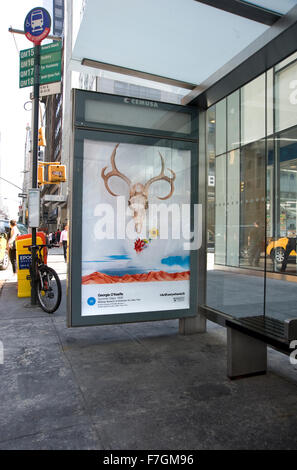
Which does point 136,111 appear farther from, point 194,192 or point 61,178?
point 61,178

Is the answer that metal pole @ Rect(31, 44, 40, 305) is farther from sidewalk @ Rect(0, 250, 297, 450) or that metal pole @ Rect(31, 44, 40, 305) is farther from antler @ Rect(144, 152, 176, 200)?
antler @ Rect(144, 152, 176, 200)

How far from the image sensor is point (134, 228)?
4.57 m

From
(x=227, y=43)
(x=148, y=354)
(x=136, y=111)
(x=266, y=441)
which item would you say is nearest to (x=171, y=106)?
(x=136, y=111)

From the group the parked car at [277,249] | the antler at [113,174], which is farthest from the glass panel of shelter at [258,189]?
the antler at [113,174]

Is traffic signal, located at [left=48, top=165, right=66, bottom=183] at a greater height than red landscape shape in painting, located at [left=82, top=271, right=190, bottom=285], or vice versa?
traffic signal, located at [left=48, top=165, right=66, bottom=183]

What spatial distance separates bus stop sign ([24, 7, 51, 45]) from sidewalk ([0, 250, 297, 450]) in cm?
555

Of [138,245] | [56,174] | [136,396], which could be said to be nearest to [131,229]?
[138,245]

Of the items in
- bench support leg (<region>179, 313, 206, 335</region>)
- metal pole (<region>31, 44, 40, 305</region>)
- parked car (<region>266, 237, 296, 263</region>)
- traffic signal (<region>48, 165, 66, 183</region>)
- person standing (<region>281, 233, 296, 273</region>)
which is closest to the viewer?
bench support leg (<region>179, 313, 206, 335</region>)

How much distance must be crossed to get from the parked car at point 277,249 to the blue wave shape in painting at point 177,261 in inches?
45.7

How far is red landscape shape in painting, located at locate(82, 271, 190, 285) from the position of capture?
4324 mm

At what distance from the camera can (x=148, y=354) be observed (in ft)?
13.3

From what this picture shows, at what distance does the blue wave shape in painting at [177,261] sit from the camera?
472 cm

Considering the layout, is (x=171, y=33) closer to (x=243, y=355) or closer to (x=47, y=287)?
(x=243, y=355)

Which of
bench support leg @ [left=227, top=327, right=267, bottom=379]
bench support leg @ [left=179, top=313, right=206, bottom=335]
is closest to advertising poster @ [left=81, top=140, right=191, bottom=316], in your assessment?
bench support leg @ [left=179, top=313, right=206, bottom=335]
